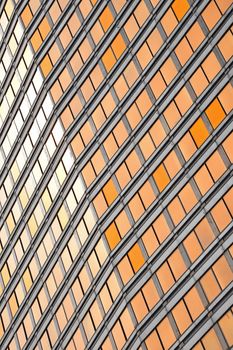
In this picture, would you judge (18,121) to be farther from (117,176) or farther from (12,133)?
(117,176)

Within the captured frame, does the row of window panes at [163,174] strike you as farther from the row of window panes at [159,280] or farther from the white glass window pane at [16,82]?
the white glass window pane at [16,82]

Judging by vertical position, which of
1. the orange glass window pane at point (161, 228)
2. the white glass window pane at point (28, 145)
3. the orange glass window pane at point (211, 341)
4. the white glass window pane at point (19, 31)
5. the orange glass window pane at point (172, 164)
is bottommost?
the orange glass window pane at point (211, 341)

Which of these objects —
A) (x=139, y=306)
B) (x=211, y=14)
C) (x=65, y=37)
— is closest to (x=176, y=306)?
(x=139, y=306)

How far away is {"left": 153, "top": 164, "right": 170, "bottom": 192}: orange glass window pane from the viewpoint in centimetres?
6450

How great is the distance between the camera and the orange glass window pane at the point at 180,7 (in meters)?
67.2

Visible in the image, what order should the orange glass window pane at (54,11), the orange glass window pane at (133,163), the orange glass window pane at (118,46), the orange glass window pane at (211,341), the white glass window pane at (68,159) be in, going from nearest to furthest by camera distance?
the orange glass window pane at (211,341)
the orange glass window pane at (133,163)
the orange glass window pane at (118,46)
the white glass window pane at (68,159)
the orange glass window pane at (54,11)

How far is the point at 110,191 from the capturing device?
67750mm

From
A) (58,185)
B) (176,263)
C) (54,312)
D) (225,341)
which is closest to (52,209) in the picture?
(58,185)

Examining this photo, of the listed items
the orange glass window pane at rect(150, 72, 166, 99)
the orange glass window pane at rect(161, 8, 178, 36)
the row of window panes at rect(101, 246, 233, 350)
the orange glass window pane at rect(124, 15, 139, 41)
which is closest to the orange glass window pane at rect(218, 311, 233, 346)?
the row of window panes at rect(101, 246, 233, 350)

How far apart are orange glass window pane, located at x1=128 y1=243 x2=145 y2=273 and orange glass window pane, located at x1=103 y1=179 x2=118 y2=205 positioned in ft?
13.4

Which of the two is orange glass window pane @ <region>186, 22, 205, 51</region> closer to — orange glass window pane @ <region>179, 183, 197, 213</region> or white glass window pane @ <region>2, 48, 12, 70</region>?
orange glass window pane @ <region>179, 183, 197, 213</region>

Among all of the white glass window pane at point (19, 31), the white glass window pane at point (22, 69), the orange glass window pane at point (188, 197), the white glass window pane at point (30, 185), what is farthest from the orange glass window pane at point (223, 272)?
the white glass window pane at point (19, 31)

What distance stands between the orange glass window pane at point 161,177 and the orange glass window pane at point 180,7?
9.92m

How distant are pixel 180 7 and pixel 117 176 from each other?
11.4 meters
